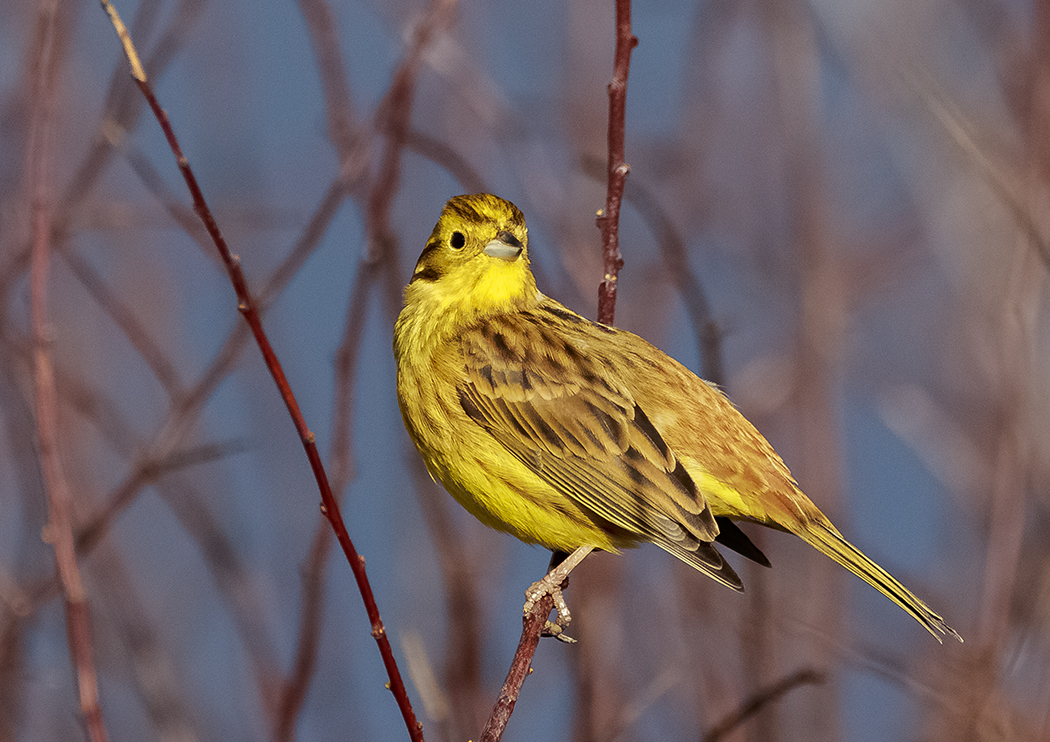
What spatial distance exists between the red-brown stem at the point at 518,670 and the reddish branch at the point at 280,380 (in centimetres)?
55

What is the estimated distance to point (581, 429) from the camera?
4.02m

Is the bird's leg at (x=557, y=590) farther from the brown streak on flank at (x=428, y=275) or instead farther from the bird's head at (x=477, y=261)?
the brown streak on flank at (x=428, y=275)

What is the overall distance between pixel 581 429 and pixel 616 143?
110 cm

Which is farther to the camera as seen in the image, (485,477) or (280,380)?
(485,477)

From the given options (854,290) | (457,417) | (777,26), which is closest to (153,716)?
(457,417)

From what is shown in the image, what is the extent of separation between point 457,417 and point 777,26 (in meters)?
2.23

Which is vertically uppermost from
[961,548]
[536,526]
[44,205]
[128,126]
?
[128,126]

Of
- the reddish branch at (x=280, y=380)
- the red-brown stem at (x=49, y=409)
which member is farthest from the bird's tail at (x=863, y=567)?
the red-brown stem at (x=49, y=409)

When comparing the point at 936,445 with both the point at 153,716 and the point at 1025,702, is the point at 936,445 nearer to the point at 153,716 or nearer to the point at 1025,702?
the point at 1025,702

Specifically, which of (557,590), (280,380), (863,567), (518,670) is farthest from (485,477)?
(280,380)

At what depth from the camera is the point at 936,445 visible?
14.8ft

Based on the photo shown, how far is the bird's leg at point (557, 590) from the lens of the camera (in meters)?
3.84

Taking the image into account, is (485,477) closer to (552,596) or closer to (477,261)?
(552,596)

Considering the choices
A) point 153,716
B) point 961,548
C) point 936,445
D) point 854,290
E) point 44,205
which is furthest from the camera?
point 854,290
